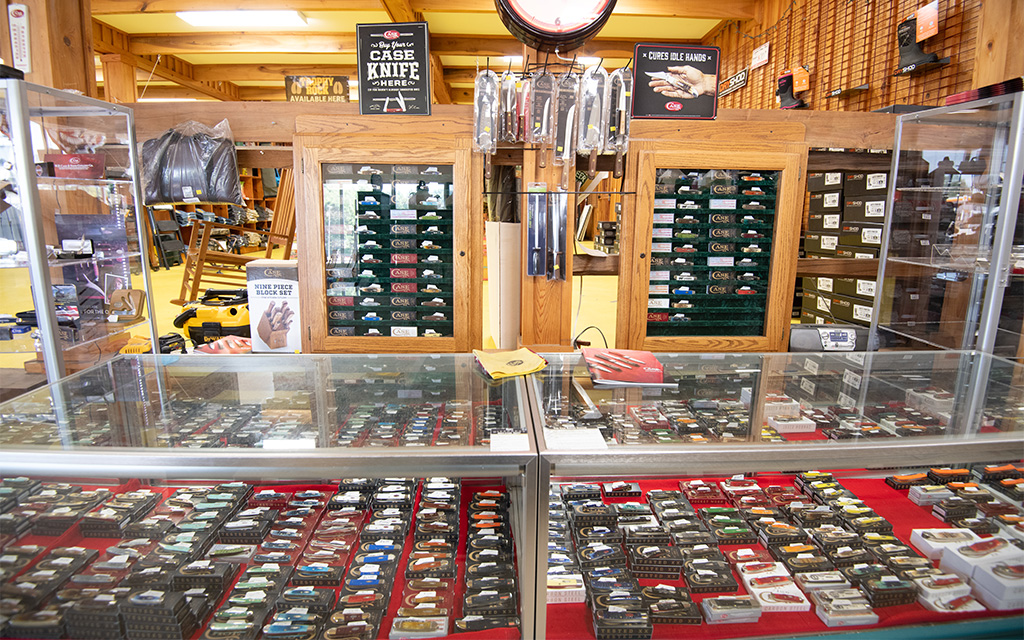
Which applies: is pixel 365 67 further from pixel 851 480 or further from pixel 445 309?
pixel 851 480

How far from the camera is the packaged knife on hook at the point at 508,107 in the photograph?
306cm

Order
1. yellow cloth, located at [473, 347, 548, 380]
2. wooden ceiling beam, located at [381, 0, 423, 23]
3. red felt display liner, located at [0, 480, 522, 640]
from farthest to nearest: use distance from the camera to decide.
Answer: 1. wooden ceiling beam, located at [381, 0, 423, 23]
2. yellow cloth, located at [473, 347, 548, 380]
3. red felt display liner, located at [0, 480, 522, 640]

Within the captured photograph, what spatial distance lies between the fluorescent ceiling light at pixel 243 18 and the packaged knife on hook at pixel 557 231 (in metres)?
5.30

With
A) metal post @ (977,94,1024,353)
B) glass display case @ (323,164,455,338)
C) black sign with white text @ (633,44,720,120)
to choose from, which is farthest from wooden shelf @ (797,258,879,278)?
glass display case @ (323,164,455,338)

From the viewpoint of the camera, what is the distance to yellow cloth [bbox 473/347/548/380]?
1.65m

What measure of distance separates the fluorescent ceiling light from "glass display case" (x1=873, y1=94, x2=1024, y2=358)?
6755 mm

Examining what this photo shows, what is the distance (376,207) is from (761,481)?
2632 millimetres

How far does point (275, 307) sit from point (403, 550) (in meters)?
2.92

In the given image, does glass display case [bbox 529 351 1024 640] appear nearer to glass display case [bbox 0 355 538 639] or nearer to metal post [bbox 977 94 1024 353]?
glass display case [bbox 0 355 538 639]

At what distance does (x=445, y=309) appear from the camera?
143 inches

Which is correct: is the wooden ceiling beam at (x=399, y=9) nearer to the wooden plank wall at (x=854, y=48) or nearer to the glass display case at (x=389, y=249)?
the glass display case at (x=389, y=249)

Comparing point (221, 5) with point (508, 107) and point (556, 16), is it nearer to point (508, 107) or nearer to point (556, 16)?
point (508, 107)

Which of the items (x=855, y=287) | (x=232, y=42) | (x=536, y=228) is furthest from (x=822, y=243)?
(x=232, y=42)

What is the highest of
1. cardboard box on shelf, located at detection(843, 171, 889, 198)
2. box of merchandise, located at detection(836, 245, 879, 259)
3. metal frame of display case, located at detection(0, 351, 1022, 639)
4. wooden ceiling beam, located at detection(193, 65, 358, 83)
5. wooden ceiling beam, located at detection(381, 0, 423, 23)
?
wooden ceiling beam, located at detection(193, 65, 358, 83)
